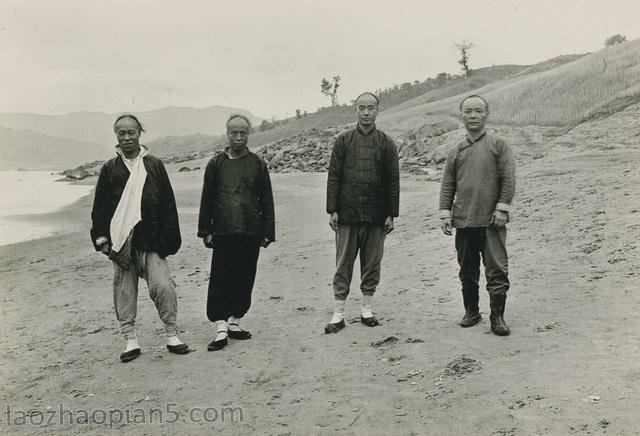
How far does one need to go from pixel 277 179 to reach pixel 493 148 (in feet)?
58.2

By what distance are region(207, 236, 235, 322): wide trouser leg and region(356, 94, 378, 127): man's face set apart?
1.47m

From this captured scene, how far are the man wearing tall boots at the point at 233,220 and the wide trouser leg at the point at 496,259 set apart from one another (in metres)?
1.76

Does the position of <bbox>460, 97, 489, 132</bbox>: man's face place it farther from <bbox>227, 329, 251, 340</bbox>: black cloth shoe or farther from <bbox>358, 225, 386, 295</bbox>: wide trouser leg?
<bbox>227, 329, 251, 340</bbox>: black cloth shoe

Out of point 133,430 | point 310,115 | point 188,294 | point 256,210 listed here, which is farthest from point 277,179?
point 310,115

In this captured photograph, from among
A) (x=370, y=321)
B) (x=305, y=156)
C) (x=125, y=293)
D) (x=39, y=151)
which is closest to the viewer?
(x=125, y=293)

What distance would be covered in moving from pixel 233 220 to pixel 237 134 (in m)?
0.69

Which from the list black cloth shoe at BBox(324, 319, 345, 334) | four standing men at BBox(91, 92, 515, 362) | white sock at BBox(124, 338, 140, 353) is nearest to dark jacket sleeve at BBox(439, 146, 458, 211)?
four standing men at BBox(91, 92, 515, 362)

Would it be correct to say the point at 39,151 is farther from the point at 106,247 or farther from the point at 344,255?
the point at 344,255

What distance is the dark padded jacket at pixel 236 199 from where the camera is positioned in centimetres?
491

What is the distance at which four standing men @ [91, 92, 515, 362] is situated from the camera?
181 inches

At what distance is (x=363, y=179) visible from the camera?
4.95m

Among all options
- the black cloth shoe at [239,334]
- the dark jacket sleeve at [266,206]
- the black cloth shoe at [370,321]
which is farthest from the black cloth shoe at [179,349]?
the black cloth shoe at [370,321]

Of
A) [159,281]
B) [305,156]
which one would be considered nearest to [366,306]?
[159,281]

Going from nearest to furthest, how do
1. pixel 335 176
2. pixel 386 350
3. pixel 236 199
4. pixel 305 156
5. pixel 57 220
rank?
pixel 386 350 < pixel 236 199 < pixel 335 176 < pixel 57 220 < pixel 305 156
